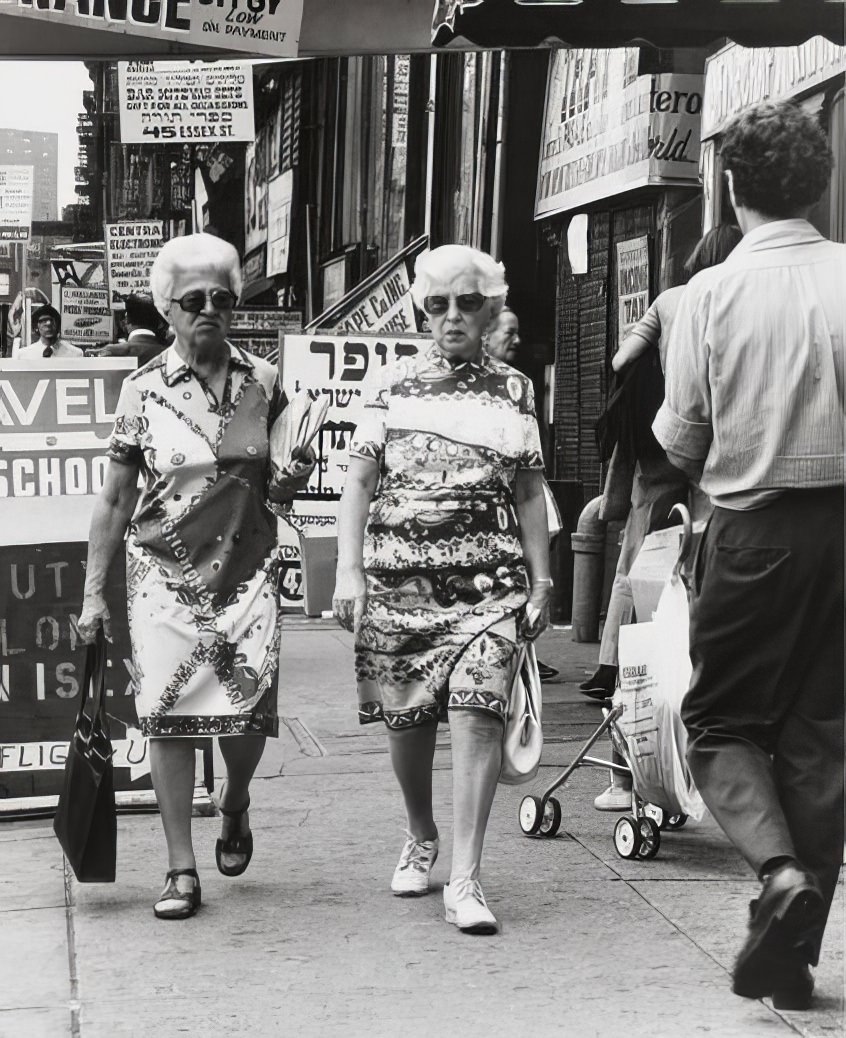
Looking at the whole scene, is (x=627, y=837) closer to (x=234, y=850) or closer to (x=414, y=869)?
(x=414, y=869)

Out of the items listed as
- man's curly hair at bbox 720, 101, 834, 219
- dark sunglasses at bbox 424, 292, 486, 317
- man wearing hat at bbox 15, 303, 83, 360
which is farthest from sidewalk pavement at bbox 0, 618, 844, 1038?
man wearing hat at bbox 15, 303, 83, 360

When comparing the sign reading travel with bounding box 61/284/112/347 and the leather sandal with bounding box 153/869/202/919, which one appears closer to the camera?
the leather sandal with bounding box 153/869/202/919

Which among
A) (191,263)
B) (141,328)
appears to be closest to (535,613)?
(191,263)

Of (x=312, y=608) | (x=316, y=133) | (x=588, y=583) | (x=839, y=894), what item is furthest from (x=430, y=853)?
(x=316, y=133)

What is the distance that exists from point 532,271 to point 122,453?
32.5 ft

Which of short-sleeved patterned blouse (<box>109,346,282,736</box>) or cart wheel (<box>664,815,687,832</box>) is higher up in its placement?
short-sleeved patterned blouse (<box>109,346,282,736</box>)

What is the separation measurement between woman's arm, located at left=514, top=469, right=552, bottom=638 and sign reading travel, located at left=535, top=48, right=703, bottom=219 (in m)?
6.51

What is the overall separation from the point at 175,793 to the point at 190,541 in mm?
735

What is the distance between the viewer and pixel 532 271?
14.6 meters

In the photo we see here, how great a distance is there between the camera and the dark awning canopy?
584 cm

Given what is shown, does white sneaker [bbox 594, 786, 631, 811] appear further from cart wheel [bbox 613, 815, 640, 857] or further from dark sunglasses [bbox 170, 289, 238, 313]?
dark sunglasses [bbox 170, 289, 238, 313]

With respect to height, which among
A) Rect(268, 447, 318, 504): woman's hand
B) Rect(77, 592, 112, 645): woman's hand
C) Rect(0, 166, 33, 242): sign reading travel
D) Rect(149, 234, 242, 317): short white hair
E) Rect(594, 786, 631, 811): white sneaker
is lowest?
Rect(594, 786, 631, 811): white sneaker

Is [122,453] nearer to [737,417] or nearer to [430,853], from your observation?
[430,853]

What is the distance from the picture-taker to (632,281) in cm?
1223
